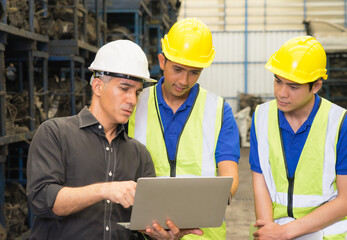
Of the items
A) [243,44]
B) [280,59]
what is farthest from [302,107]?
[243,44]

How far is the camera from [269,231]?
8.38ft

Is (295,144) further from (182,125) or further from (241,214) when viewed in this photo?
(241,214)

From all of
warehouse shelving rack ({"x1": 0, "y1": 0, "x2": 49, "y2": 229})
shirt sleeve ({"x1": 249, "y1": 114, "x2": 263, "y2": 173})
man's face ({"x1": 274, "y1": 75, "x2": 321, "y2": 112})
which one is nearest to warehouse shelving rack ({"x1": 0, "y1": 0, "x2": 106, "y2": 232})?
warehouse shelving rack ({"x1": 0, "y1": 0, "x2": 49, "y2": 229})

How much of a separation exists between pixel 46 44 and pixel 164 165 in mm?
3538

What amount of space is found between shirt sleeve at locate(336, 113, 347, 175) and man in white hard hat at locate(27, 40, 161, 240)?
1.05 meters

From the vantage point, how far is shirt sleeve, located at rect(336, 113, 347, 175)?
2.51 meters

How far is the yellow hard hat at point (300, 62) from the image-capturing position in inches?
102

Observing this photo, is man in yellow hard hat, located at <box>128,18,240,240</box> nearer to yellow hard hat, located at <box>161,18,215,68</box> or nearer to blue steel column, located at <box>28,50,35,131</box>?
yellow hard hat, located at <box>161,18,215,68</box>

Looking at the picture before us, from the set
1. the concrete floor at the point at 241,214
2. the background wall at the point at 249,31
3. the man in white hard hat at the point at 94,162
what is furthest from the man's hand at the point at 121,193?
the background wall at the point at 249,31

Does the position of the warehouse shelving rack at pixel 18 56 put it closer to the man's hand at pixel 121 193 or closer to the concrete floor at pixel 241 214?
the man's hand at pixel 121 193

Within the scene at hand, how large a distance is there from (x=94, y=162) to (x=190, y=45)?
A: 98cm

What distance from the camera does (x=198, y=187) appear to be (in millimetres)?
2035

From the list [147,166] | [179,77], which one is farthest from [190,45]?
[147,166]

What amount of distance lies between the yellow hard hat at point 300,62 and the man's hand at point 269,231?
31.2 inches
